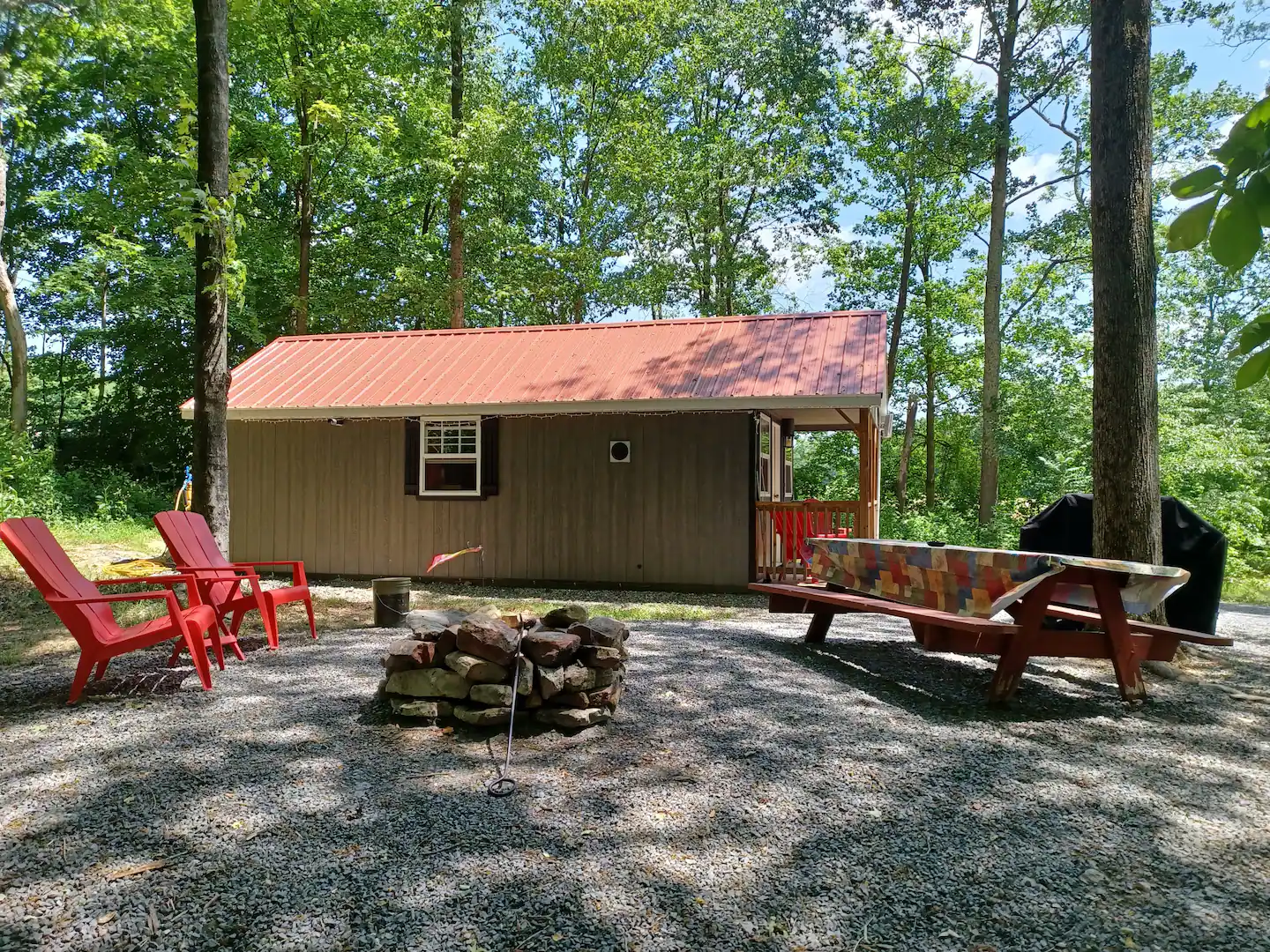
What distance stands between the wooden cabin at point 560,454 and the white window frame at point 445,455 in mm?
21

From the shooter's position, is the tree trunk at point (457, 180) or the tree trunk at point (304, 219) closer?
the tree trunk at point (304, 219)

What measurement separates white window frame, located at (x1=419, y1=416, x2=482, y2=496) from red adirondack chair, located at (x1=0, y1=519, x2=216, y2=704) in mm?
4954

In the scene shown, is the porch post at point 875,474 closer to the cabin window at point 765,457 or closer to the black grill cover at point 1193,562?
the cabin window at point 765,457

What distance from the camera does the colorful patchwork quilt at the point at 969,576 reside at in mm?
3532

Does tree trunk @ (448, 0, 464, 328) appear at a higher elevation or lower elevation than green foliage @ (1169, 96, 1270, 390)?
higher

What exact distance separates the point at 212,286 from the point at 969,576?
5.65m

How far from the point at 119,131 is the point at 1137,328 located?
68.9 ft

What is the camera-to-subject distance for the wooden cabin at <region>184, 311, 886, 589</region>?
27.1 ft

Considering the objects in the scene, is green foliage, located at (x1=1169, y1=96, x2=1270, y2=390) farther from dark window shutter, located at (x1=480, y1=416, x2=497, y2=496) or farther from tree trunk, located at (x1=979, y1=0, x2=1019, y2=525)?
tree trunk, located at (x1=979, y1=0, x2=1019, y2=525)

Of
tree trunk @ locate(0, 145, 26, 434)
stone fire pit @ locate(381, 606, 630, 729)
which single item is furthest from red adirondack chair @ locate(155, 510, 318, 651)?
tree trunk @ locate(0, 145, 26, 434)

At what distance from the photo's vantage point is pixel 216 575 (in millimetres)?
4637

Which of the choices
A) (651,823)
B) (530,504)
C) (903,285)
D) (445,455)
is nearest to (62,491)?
(445,455)

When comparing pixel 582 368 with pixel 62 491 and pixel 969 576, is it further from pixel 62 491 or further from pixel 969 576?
pixel 62 491

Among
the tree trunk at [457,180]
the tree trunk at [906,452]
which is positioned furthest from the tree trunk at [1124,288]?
the tree trunk at [457,180]
